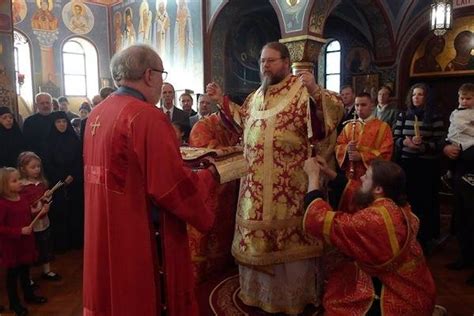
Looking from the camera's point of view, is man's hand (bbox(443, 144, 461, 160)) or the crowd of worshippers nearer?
the crowd of worshippers

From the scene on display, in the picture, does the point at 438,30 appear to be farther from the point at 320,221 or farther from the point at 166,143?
the point at 166,143

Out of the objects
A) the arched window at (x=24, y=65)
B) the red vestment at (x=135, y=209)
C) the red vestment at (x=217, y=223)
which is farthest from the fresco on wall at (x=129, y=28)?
the red vestment at (x=135, y=209)

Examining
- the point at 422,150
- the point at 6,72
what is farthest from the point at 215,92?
the point at 6,72

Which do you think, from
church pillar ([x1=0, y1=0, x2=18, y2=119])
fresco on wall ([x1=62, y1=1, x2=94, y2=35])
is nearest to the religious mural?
church pillar ([x1=0, y1=0, x2=18, y2=119])

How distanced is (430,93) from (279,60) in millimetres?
2578

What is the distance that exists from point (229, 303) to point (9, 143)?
3016 millimetres

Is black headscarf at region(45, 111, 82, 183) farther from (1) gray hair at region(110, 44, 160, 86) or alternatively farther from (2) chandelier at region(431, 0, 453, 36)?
(2) chandelier at region(431, 0, 453, 36)

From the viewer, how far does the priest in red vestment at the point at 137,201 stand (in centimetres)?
169

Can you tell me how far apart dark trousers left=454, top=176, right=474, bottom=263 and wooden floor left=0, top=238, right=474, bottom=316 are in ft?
0.71

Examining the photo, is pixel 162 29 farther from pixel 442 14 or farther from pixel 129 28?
pixel 442 14

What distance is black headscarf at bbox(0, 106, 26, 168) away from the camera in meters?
4.57

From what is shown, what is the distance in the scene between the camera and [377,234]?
1988 millimetres

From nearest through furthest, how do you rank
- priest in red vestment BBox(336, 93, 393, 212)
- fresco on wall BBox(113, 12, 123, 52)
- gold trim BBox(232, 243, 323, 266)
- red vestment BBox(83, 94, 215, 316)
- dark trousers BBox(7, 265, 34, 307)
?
red vestment BBox(83, 94, 215, 316), gold trim BBox(232, 243, 323, 266), dark trousers BBox(7, 265, 34, 307), priest in red vestment BBox(336, 93, 393, 212), fresco on wall BBox(113, 12, 123, 52)

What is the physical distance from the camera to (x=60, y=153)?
5.02 meters
